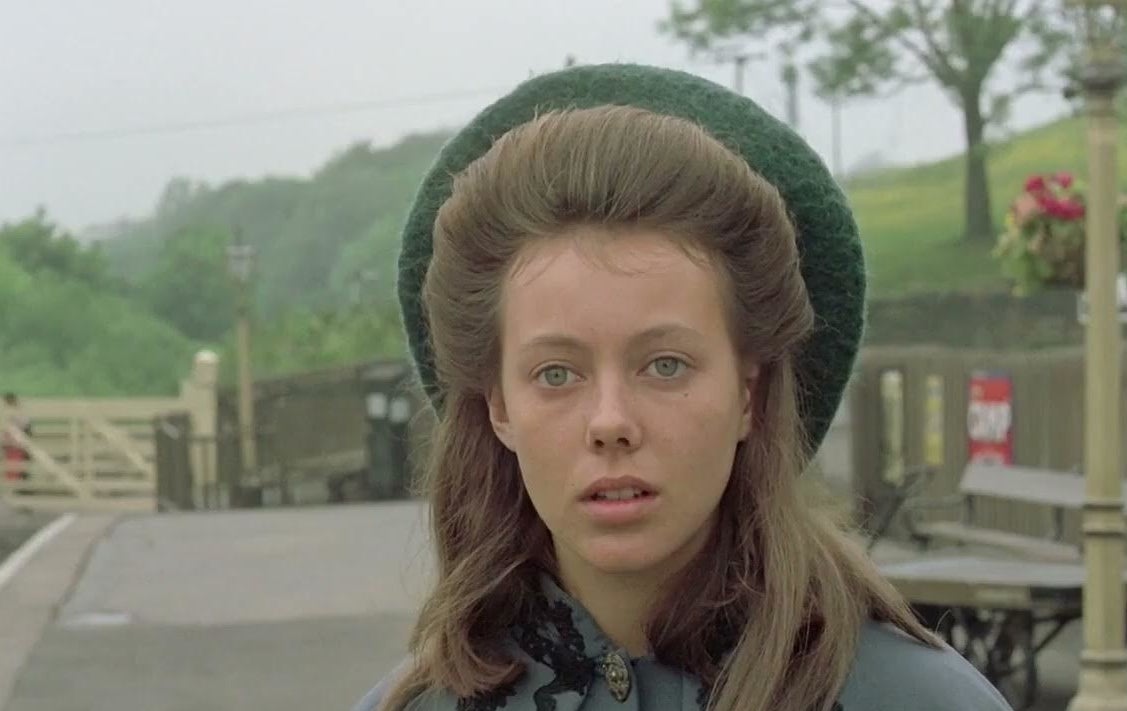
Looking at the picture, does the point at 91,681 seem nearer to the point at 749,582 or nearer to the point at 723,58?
the point at 749,582

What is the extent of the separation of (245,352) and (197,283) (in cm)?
298

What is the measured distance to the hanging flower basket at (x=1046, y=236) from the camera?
11.3 m

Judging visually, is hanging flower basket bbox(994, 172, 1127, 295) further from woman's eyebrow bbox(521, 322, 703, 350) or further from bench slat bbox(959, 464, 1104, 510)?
woman's eyebrow bbox(521, 322, 703, 350)

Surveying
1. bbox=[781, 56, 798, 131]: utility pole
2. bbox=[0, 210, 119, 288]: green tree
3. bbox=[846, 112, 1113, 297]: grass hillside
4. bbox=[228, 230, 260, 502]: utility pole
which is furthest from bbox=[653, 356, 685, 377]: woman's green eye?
bbox=[781, 56, 798, 131]: utility pole

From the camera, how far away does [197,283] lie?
30.4 metres

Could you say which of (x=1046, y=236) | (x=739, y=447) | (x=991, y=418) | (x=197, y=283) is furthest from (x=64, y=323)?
(x=739, y=447)

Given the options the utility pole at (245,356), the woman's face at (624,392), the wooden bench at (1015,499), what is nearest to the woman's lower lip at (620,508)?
the woman's face at (624,392)

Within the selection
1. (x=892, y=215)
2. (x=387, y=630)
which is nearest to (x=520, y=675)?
(x=387, y=630)

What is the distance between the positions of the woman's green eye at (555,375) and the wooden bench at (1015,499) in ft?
33.9

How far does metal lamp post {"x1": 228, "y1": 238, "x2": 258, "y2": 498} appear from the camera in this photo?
89.3ft

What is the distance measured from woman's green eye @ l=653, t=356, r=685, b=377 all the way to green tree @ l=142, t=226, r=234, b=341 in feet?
88.9

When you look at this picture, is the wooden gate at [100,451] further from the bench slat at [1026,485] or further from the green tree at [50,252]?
the bench slat at [1026,485]

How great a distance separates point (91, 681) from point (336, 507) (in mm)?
11859

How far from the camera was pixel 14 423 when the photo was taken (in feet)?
103
